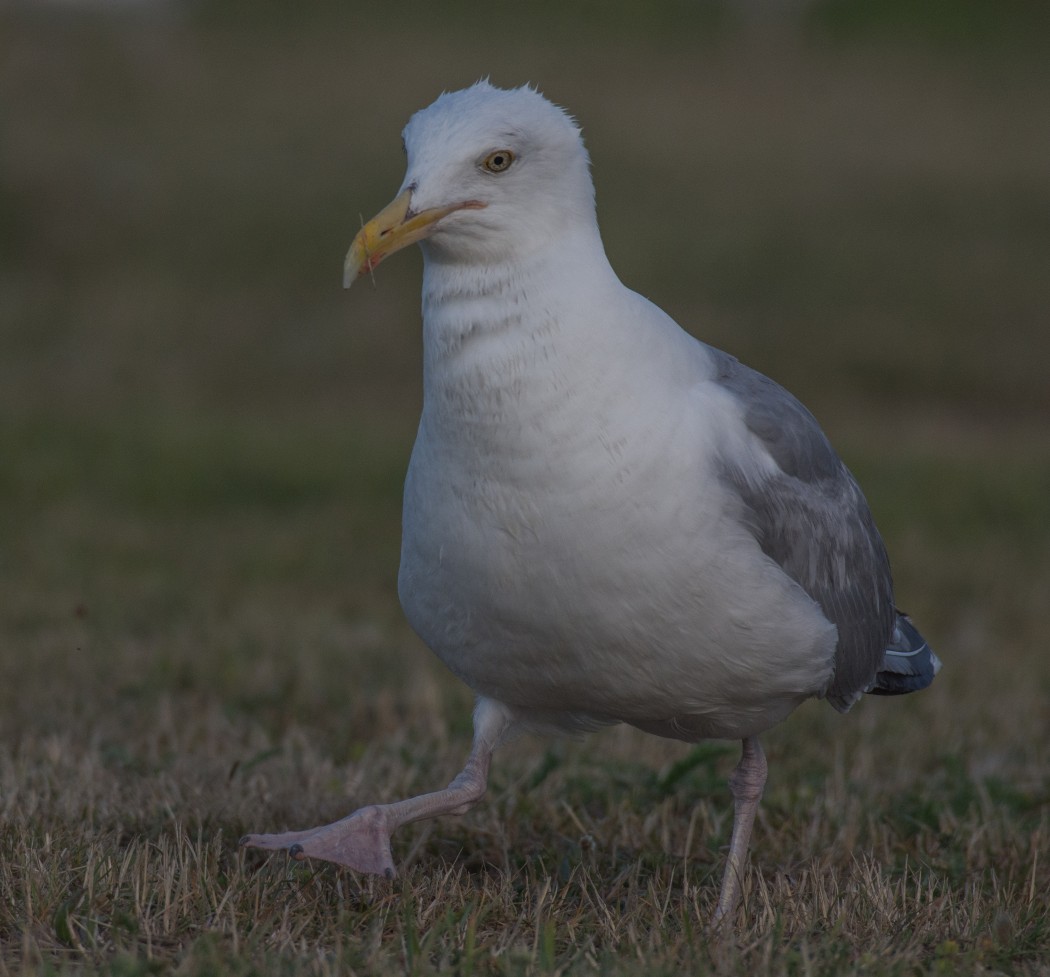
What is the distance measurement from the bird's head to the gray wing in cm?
62

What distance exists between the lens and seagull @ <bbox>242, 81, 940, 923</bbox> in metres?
3.38

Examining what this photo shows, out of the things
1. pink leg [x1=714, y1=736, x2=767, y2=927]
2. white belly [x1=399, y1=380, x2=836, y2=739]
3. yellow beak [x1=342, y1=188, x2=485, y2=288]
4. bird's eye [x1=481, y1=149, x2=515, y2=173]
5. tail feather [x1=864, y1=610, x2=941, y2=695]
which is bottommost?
pink leg [x1=714, y1=736, x2=767, y2=927]

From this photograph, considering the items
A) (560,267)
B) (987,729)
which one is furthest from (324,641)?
(560,267)

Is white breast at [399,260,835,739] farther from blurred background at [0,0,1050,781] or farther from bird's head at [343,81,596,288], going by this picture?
blurred background at [0,0,1050,781]

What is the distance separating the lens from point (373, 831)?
12.1 feet

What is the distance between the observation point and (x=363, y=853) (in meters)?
3.62

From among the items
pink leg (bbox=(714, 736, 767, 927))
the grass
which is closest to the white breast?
pink leg (bbox=(714, 736, 767, 927))

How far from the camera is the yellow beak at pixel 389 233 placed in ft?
11.1

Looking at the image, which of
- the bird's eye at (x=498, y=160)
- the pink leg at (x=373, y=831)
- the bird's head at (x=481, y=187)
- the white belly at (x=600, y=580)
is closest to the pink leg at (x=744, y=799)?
the white belly at (x=600, y=580)

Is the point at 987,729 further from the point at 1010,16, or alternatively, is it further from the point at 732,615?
the point at 1010,16

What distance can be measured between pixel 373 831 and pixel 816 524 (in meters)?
1.33

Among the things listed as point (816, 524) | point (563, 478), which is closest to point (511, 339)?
point (563, 478)

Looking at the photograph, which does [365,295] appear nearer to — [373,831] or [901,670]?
[901,670]

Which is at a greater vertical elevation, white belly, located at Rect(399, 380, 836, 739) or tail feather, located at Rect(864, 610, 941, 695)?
white belly, located at Rect(399, 380, 836, 739)
